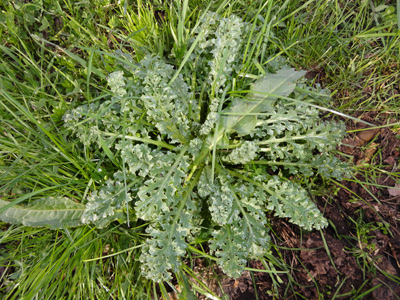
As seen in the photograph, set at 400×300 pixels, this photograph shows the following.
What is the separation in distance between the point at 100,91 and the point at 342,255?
8.59 ft

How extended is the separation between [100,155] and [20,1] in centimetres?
189

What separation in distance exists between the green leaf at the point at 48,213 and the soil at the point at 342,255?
3.77ft

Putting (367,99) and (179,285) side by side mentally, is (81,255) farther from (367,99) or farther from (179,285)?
(367,99)

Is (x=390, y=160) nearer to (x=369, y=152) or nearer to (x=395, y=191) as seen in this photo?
(x=369, y=152)

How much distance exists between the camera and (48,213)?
2.22 metres

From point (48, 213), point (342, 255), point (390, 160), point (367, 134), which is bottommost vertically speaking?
point (342, 255)

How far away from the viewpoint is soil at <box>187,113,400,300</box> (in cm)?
235

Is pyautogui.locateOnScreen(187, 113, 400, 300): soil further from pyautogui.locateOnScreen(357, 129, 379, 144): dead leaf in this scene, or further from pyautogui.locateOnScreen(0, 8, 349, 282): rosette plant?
pyautogui.locateOnScreen(0, 8, 349, 282): rosette plant

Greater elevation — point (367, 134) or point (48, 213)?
point (367, 134)

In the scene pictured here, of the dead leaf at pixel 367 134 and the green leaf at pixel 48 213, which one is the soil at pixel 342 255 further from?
the green leaf at pixel 48 213

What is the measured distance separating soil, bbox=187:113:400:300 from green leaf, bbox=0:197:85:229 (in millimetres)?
1150

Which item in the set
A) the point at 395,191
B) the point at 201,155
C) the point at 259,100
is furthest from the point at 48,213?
the point at 395,191

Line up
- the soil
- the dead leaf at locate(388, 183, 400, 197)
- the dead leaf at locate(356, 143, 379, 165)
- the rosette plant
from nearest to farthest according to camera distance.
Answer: the rosette plant → the soil → the dead leaf at locate(388, 183, 400, 197) → the dead leaf at locate(356, 143, 379, 165)

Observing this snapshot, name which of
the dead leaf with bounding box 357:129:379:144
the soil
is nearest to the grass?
the soil
